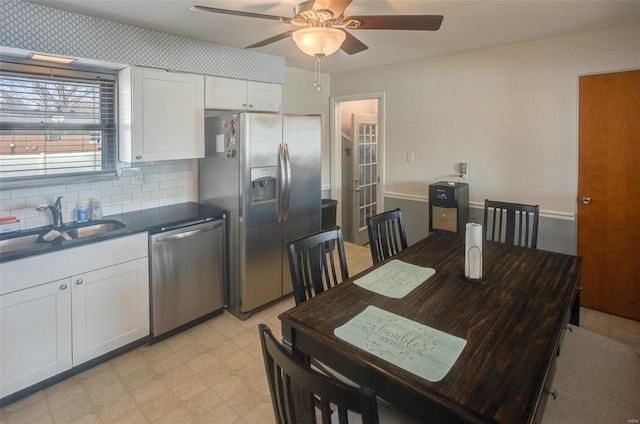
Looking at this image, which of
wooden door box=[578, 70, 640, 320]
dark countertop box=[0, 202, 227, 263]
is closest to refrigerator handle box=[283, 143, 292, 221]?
dark countertop box=[0, 202, 227, 263]

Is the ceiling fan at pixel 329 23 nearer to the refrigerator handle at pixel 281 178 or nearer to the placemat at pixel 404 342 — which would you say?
the refrigerator handle at pixel 281 178

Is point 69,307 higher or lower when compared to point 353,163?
lower

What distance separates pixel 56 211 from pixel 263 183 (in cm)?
148

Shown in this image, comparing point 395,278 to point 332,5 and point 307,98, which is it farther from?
point 307,98

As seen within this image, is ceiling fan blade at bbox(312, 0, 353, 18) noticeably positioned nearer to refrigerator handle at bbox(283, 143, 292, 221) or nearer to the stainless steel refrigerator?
the stainless steel refrigerator

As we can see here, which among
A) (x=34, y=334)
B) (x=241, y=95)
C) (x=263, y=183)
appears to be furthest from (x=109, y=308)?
(x=241, y=95)

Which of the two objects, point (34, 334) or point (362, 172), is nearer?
point (34, 334)

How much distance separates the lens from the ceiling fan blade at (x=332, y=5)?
1.64 metres

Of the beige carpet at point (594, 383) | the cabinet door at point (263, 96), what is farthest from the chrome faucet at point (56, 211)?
the beige carpet at point (594, 383)

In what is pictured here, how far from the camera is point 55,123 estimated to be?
8.27ft

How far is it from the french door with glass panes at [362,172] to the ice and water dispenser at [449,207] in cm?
133

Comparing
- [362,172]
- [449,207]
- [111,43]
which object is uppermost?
[111,43]

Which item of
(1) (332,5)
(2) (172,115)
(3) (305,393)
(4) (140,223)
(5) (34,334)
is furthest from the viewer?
(2) (172,115)

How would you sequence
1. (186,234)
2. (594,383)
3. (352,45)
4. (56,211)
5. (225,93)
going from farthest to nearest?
(225,93) < (186,234) < (56,211) < (352,45) < (594,383)
